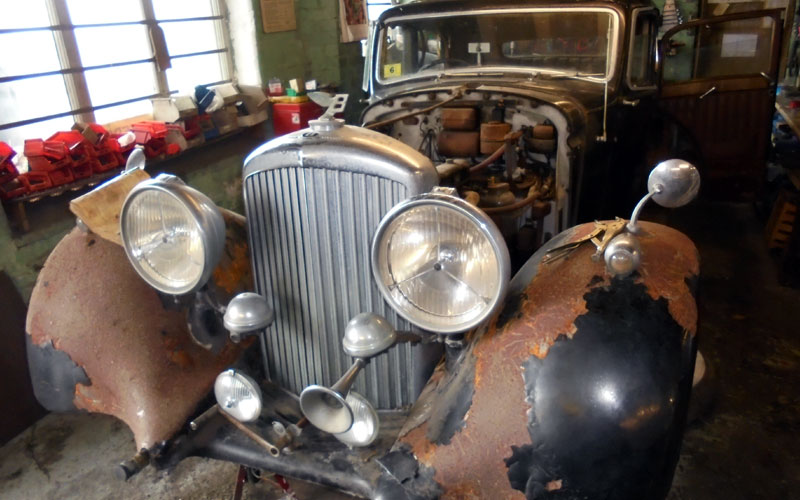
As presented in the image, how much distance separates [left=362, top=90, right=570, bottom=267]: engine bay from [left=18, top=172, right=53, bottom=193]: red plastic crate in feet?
5.38

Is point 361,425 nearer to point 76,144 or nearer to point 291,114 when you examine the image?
point 76,144

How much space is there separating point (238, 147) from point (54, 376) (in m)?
3.01

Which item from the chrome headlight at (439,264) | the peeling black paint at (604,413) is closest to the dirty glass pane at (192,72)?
the chrome headlight at (439,264)

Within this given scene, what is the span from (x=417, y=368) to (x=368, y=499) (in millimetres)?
380

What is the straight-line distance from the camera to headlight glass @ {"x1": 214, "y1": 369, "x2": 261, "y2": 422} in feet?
5.06

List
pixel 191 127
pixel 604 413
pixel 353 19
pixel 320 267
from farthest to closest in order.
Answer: pixel 353 19 → pixel 191 127 → pixel 320 267 → pixel 604 413

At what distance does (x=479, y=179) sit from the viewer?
8.22 feet

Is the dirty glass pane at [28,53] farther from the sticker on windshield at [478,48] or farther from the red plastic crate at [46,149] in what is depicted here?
the sticker on windshield at [478,48]

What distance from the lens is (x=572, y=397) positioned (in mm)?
1229

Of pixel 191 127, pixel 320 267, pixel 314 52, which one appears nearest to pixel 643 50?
pixel 320 267

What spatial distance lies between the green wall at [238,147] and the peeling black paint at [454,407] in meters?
2.40

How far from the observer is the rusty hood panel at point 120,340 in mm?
1660

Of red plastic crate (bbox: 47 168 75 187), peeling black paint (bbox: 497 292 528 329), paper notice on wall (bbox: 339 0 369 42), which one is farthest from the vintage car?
paper notice on wall (bbox: 339 0 369 42)

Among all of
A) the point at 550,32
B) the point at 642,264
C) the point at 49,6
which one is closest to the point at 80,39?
the point at 49,6
